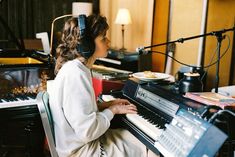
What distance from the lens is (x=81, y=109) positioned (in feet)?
4.93

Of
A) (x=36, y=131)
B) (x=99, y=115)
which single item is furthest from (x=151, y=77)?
(x=36, y=131)

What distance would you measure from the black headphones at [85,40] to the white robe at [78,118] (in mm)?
66

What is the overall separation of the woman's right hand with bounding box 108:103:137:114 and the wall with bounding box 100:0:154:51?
10.0ft

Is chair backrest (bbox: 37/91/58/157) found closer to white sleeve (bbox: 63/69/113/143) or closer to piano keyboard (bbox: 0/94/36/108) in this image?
white sleeve (bbox: 63/69/113/143)

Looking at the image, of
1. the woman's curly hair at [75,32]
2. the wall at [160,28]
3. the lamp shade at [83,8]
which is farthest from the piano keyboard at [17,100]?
the lamp shade at [83,8]

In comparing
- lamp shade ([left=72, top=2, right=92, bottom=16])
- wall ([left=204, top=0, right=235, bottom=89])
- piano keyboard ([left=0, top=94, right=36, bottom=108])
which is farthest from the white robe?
lamp shade ([left=72, top=2, right=92, bottom=16])

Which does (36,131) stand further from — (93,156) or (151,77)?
(151,77)

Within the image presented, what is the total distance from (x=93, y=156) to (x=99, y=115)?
0.22m

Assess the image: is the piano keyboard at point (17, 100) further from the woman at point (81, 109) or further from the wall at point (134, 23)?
the wall at point (134, 23)

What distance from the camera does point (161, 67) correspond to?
455 cm

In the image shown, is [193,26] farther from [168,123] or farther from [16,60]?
[168,123]

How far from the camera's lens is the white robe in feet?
4.97

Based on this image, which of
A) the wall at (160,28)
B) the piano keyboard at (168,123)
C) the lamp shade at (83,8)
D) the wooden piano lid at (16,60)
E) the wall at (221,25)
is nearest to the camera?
the piano keyboard at (168,123)

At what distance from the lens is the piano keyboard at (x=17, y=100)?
1.95 m
